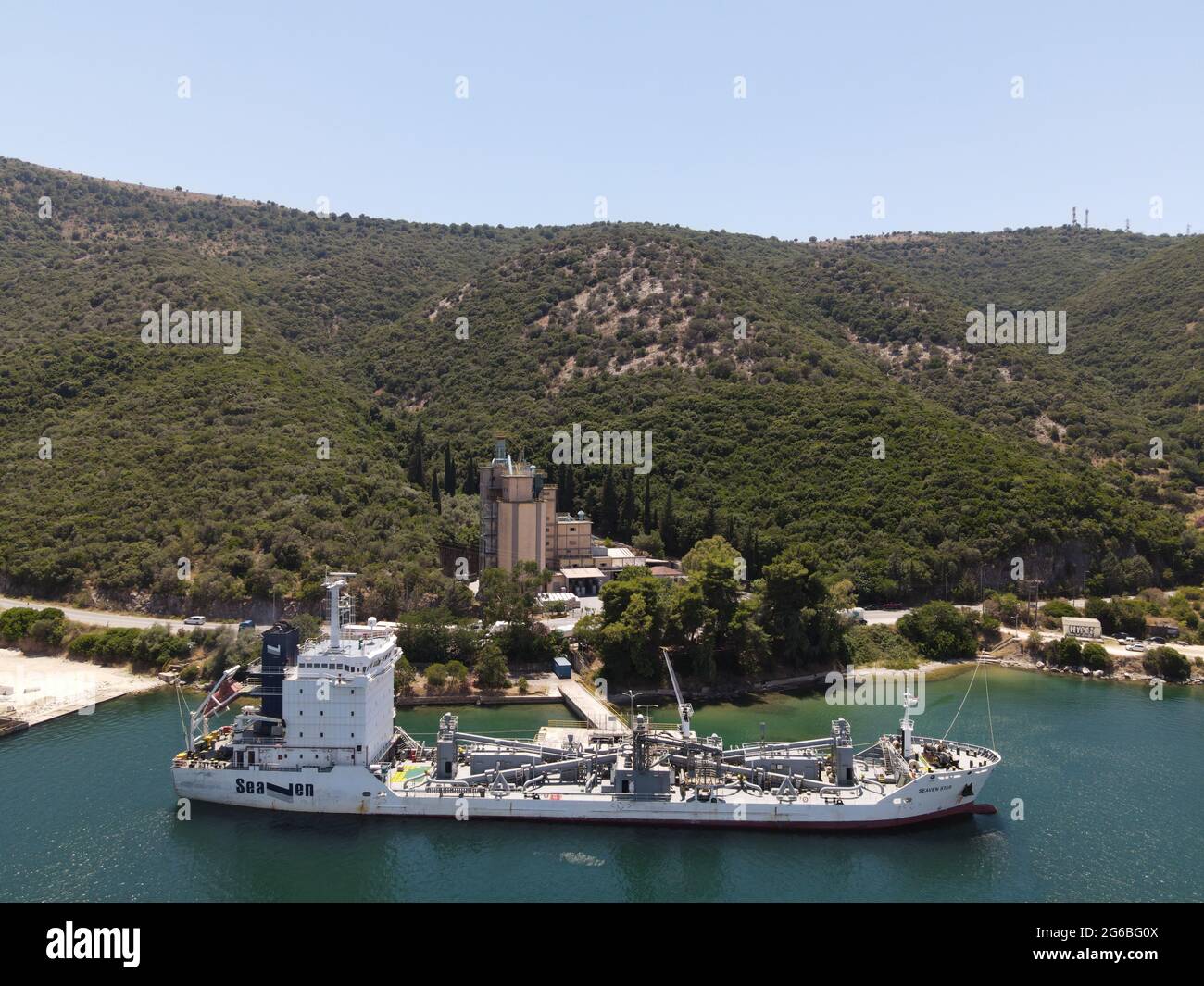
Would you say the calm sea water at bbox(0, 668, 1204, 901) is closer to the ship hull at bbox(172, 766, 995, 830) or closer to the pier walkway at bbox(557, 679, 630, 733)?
the ship hull at bbox(172, 766, 995, 830)

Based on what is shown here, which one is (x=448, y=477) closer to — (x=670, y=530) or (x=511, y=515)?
(x=511, y=515)

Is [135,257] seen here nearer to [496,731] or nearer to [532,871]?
[496,731]

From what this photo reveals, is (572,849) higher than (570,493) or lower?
lower

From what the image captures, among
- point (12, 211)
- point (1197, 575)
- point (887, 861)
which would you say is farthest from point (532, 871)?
point (12, 211)

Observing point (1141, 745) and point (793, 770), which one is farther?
point (1141, 745)

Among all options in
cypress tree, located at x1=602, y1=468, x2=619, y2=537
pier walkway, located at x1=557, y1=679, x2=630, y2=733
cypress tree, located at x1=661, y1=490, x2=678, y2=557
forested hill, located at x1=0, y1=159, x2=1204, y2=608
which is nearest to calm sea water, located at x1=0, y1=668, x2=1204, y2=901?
pier walkway, located at x1=557, y1=679, x2=630, y2=733

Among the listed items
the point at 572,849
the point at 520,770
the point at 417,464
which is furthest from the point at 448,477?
the point at 572,849
